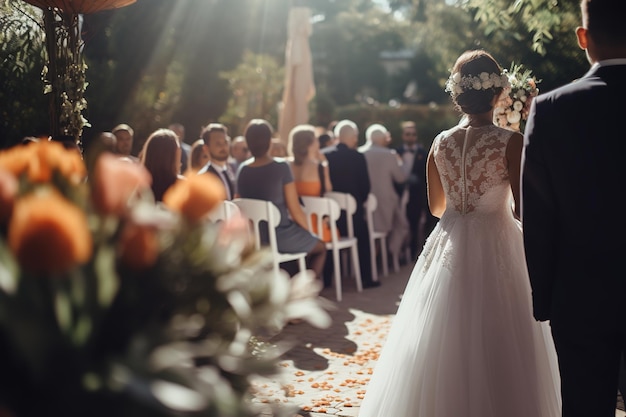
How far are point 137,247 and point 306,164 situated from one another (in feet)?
22.6

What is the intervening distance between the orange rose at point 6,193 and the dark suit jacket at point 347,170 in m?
7.62

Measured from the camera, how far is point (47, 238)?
4.27ft

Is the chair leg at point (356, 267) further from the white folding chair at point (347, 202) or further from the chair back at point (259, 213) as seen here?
the chair back at point (259, 213)

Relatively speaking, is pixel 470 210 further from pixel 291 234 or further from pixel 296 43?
pixel 296 43

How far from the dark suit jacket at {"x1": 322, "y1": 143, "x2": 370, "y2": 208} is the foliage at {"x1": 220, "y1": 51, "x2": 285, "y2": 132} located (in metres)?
8.02

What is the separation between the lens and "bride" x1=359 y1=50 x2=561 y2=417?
360 centimetres

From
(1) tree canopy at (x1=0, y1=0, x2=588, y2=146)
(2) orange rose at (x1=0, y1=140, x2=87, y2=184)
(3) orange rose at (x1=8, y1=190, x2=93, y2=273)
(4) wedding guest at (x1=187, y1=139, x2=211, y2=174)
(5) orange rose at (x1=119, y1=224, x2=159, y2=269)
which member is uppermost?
(1) tree canopy at (x1=0, y1=0, x2=588, y2=146)

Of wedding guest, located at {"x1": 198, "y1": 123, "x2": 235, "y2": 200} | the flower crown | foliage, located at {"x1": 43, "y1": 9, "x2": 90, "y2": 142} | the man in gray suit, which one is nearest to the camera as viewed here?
the flower crown

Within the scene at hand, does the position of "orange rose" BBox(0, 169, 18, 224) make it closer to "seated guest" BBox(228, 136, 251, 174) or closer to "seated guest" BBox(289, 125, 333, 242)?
"seated guest" BBox(289, 125, 333, 242)

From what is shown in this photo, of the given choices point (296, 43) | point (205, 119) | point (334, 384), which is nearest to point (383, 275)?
point (296, 43)

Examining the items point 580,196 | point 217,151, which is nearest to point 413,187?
point 217,151

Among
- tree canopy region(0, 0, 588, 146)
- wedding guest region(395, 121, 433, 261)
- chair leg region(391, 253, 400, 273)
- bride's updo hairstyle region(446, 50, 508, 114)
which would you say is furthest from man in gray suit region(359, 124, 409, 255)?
bride's updo hairstyle region(446, 50, 508, 114)

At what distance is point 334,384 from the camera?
206 inches

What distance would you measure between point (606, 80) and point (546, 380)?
5.37 ft
